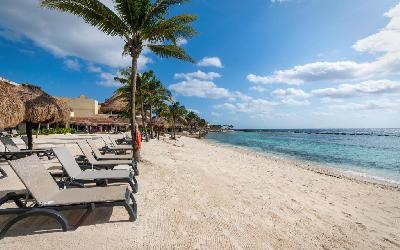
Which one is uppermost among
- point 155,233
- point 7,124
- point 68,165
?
point 7,124

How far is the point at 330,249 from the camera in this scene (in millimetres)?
Answer: 4637

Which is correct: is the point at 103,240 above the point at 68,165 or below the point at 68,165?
below

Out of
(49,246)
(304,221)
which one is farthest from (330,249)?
(49,246)

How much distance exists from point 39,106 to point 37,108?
15 centimetres

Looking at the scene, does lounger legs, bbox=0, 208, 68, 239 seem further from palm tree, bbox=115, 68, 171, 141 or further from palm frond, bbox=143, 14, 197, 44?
palm tree, bbox=115, 68, 171, 141

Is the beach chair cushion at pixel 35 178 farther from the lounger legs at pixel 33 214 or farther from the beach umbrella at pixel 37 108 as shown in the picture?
the beach umbrella at pixel 37 108

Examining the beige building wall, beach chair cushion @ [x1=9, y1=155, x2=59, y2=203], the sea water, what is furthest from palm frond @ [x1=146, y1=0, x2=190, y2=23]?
the beige building wall

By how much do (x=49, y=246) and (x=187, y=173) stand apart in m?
6.31

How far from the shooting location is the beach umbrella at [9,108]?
309 inches

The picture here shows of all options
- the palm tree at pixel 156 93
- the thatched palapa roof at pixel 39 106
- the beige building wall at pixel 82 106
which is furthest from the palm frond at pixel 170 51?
the beige building wall at pixel 82 106

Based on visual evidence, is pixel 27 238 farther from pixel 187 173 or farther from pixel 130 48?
pixel 130 48

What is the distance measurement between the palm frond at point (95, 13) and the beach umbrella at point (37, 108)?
12.2 feet

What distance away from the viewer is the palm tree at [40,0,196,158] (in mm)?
10977

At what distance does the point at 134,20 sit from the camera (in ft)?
37.3
